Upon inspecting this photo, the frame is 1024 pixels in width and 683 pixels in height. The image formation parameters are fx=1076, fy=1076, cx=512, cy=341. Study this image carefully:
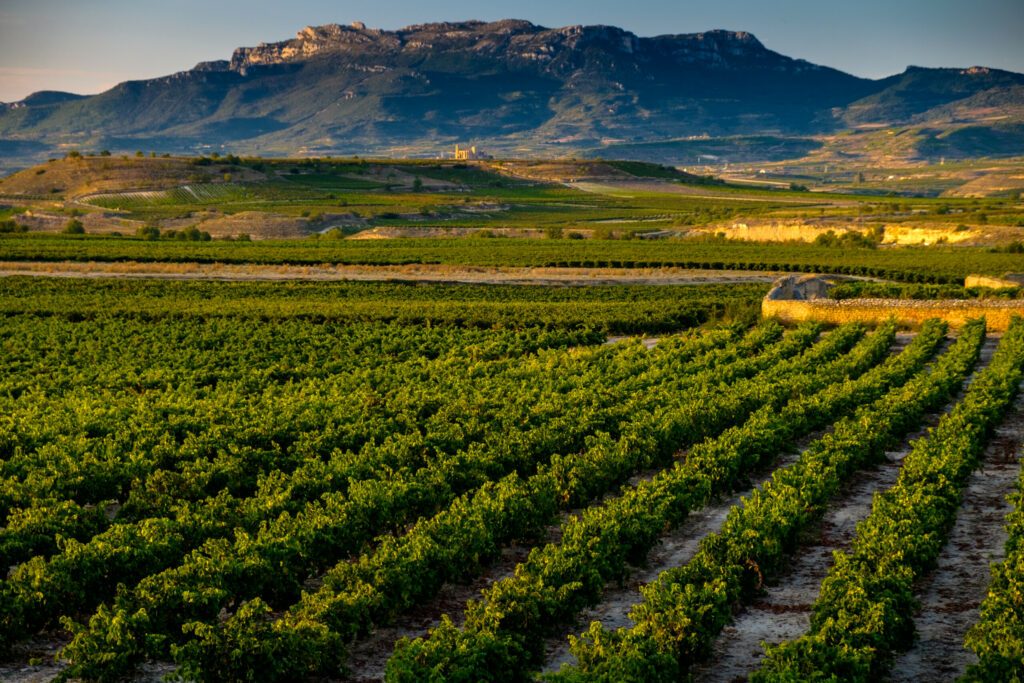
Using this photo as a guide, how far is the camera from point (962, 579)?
20.3 metres

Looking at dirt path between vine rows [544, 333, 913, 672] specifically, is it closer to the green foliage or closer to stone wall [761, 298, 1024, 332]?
stone wall [761, 298, 1024, 332]

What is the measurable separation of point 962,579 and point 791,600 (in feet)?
11.6

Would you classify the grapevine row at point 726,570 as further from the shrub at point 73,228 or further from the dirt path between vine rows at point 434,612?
the shrub at point 73,228

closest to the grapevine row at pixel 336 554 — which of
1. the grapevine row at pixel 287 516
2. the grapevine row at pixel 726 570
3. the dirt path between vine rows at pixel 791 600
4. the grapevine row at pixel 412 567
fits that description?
the grapevine row at pixel 412 567

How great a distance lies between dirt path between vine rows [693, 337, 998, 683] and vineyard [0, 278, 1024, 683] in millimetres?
71

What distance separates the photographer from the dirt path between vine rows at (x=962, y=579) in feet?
55.7

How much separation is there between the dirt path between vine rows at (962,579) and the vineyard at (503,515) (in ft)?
0.40

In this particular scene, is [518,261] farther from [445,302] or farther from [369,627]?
[369,627]

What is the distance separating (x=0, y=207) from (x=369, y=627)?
185 m

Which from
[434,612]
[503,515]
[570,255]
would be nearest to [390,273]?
[570,255]

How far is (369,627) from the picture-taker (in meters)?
17.9

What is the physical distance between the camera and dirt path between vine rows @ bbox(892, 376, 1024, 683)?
16969 mm

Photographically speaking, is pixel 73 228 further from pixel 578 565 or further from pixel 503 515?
pixel 578 565

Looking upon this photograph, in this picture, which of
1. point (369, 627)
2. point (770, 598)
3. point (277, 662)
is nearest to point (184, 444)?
point (369, 627)
